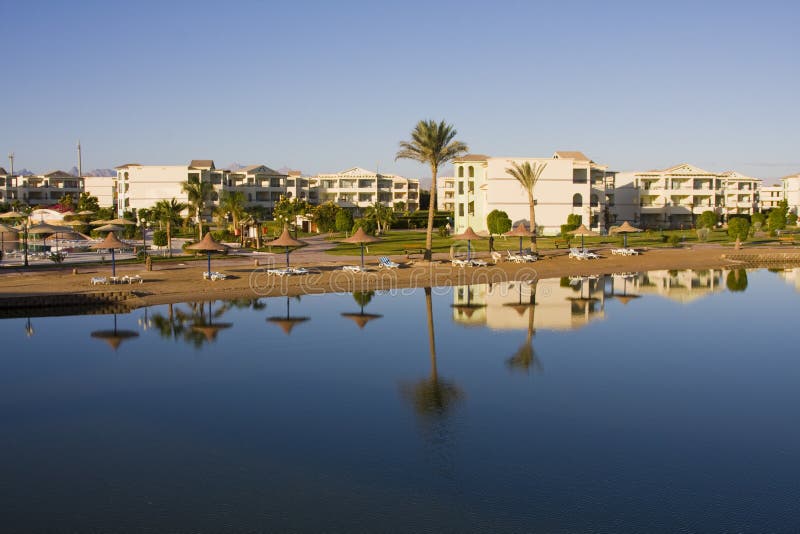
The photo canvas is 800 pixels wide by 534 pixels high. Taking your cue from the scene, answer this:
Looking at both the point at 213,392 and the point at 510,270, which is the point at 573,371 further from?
the point at 510,270

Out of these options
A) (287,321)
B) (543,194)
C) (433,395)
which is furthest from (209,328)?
(543,194)

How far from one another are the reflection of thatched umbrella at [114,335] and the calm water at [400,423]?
18cm

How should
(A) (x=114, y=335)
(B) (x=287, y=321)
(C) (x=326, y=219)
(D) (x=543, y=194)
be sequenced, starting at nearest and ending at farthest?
(A) (x=114, y=335)
(B) (x=287, y=321)
(C) (x=326, y=219)
(D) (x=543, y=194)

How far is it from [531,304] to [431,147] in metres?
17.9

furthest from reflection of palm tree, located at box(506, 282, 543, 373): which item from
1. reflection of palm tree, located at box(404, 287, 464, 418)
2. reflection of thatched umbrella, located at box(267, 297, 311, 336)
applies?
reflection of thatched umbrella, located at box(267, 297, 311, 336)

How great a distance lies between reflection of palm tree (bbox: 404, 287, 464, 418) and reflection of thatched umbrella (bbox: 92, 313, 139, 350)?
11307 millimetres

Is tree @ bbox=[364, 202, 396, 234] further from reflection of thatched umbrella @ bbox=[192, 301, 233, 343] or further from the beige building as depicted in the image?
reflection of thatched umbrella @ bbox=[192, 301, 233, 343]

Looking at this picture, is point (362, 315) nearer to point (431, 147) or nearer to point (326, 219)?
point (431, 147)

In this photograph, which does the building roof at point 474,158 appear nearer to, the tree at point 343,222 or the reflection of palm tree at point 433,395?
the tree at point 343,222

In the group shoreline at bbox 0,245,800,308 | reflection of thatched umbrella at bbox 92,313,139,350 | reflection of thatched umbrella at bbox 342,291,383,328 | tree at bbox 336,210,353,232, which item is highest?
tree at bbox 336,210,353,232

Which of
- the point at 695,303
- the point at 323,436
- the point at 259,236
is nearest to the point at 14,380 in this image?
the point at 323,436

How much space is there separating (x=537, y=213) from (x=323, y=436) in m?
57.1

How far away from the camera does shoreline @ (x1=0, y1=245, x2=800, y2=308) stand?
33.4m

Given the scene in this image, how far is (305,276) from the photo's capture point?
1553 inches
